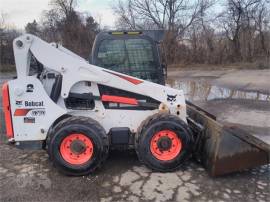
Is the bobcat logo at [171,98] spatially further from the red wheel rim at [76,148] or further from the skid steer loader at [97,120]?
the red wheel rim at [76,148]

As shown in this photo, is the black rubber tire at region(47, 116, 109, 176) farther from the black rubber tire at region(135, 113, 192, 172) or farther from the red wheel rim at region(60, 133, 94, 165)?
the black rubber tire at region(135, 113, 192, 172)

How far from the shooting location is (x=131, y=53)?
4.65 m

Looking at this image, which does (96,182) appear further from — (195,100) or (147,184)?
(195,100)

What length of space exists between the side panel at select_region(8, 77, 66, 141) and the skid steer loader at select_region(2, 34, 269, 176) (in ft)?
0.04

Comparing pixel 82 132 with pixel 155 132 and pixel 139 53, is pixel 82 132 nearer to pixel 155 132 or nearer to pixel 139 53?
pixel 155 132

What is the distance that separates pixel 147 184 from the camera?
3.59 metres

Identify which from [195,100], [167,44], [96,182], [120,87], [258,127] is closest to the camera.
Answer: [96,182]

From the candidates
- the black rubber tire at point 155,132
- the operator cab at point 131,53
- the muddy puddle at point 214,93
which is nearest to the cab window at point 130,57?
the operator cab at point 131,53

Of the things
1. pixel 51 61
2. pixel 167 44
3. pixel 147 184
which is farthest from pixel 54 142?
pixel 167 44

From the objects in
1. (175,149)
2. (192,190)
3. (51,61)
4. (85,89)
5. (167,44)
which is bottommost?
(192,190)

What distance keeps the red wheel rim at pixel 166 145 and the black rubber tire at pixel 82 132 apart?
0.66 metres

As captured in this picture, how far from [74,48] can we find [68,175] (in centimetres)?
2205

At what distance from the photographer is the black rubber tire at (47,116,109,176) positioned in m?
3.70

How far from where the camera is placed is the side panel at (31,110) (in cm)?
375
